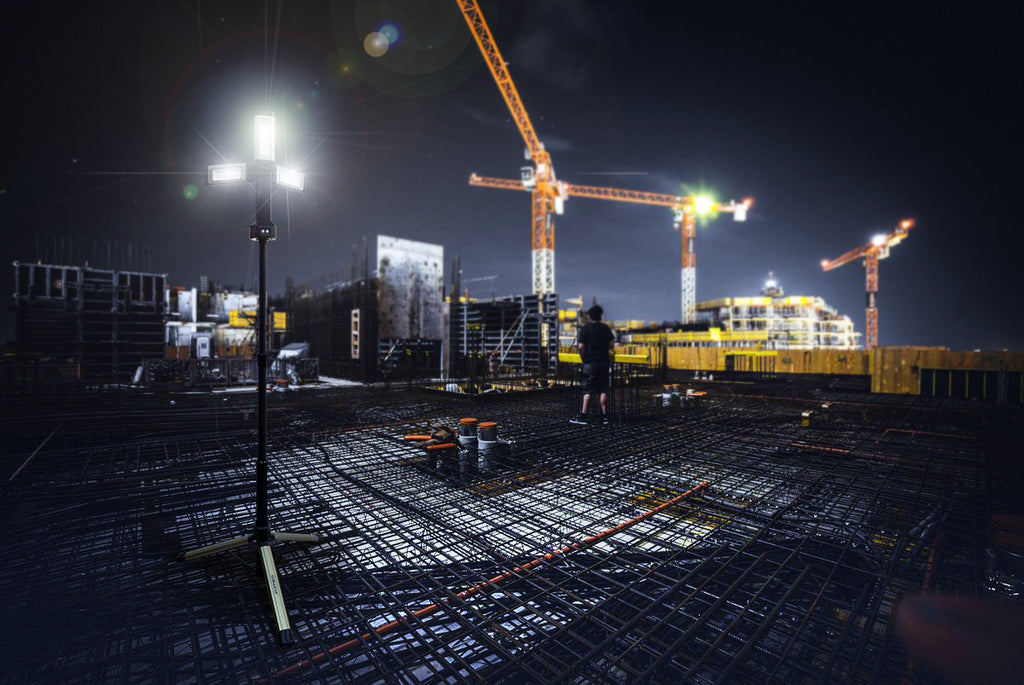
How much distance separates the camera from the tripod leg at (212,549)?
99.7 inches

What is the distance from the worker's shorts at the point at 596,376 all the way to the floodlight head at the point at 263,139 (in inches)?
218

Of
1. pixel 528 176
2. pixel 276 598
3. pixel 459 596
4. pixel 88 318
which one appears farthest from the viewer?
pixel 528 176

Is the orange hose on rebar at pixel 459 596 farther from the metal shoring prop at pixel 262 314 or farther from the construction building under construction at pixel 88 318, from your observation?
the construction building under construction at pixel 88 318

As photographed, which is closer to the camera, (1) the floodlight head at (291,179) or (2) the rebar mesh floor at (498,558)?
(2) the rebar mesh floor at (498,558)

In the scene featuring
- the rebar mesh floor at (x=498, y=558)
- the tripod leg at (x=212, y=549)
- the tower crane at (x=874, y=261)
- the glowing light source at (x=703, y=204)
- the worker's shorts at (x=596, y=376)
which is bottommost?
the rebar mesh floor at (x=498, y=558)

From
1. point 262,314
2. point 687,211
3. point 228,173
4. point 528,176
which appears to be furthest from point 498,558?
point 687,211

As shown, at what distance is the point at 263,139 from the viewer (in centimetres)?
269

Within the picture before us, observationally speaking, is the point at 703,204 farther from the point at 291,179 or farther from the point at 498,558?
the point at 498,558

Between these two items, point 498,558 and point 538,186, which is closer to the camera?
point 498,558

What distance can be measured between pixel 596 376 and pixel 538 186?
43.3m

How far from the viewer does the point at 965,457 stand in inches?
199

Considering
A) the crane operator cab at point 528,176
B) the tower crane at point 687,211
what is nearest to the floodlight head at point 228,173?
the crane operator cab at point 528,176

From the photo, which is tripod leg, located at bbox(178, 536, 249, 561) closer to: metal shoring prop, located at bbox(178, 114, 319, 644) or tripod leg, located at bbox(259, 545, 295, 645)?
metal shoring prop, located at bbox(178, 114, 319, 644)

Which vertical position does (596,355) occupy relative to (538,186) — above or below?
below
